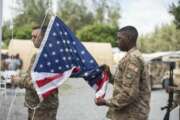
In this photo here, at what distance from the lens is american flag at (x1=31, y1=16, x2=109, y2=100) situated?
5.48 metres

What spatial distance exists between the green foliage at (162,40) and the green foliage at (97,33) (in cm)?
2276

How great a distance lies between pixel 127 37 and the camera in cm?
489

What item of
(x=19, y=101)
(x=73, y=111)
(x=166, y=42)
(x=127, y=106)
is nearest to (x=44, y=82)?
(x=127, y=106)

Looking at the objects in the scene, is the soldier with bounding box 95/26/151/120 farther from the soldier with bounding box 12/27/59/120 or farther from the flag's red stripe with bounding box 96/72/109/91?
the soldier with bounding box 12/27/59/120

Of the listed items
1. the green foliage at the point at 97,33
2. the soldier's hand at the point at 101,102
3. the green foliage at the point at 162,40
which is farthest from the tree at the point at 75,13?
the soldier's hand at the point at 101,102

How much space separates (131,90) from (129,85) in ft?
0.14

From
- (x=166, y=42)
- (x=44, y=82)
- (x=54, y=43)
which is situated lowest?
(x=166, y=42)

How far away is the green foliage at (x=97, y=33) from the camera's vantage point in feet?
138

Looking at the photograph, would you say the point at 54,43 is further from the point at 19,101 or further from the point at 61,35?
the point at 19,101

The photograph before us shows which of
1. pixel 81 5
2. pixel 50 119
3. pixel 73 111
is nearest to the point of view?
pixel 50 119

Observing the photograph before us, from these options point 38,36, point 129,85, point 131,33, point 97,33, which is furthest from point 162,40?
point 129,85

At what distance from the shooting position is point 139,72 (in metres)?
4.80

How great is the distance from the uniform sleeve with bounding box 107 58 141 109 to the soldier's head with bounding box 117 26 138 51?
0.15 meters

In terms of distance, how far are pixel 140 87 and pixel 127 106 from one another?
0.63ft
